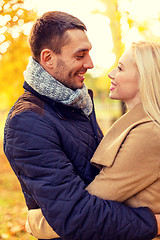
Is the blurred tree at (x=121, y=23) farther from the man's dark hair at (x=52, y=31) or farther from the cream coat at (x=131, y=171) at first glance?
the cream coat at (x=131, y=171)

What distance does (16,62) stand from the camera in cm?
709

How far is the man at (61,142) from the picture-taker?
1.71m

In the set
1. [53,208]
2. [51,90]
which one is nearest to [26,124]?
[51,90]

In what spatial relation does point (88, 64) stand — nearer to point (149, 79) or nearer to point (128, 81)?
point (128, 81)

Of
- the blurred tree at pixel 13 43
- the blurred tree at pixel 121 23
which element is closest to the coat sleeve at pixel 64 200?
the blurred tree at pixel 121 23

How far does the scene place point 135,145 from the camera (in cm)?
178

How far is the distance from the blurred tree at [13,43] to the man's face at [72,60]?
389cm

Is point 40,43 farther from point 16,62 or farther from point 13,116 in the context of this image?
point 16,62

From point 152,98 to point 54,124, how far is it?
2.22ft

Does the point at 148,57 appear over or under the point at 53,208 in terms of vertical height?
over

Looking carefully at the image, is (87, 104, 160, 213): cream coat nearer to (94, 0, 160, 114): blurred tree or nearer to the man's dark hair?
the man's dark hair

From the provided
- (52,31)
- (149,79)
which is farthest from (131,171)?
(52,31)

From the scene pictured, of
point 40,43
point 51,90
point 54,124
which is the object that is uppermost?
point 40,43

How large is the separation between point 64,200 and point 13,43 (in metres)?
5.31
